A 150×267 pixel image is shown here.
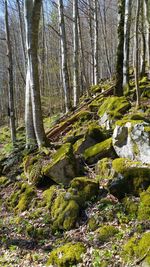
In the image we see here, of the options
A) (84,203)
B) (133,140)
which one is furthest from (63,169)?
(133,140)

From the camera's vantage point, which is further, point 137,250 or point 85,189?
point 85,189

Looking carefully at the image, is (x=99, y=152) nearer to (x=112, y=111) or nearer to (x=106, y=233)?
(x=112, y=111)

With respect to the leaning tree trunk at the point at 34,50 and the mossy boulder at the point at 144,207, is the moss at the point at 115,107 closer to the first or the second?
the leaning tree trunk at the point at 34,50

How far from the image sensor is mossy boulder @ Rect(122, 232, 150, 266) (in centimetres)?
415

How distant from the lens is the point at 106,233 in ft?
16.2

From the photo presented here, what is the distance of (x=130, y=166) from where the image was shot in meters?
6.16

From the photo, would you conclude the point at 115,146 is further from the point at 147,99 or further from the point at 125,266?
the point at 147,99

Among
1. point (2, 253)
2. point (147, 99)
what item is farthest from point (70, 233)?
point (147, 99)

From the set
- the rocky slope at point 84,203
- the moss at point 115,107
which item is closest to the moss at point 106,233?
the rocky slope at point 84,203

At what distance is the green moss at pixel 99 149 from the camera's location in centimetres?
717

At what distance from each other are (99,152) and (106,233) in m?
2.54

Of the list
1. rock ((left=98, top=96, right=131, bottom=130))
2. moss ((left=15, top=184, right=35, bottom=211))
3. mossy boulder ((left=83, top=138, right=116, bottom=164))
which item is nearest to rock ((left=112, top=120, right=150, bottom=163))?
mossy boulder ((left=83, top=138, right=116, bottom=164))

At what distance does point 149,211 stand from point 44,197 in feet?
8.22

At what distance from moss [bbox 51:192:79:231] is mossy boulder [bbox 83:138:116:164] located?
4.83ft
